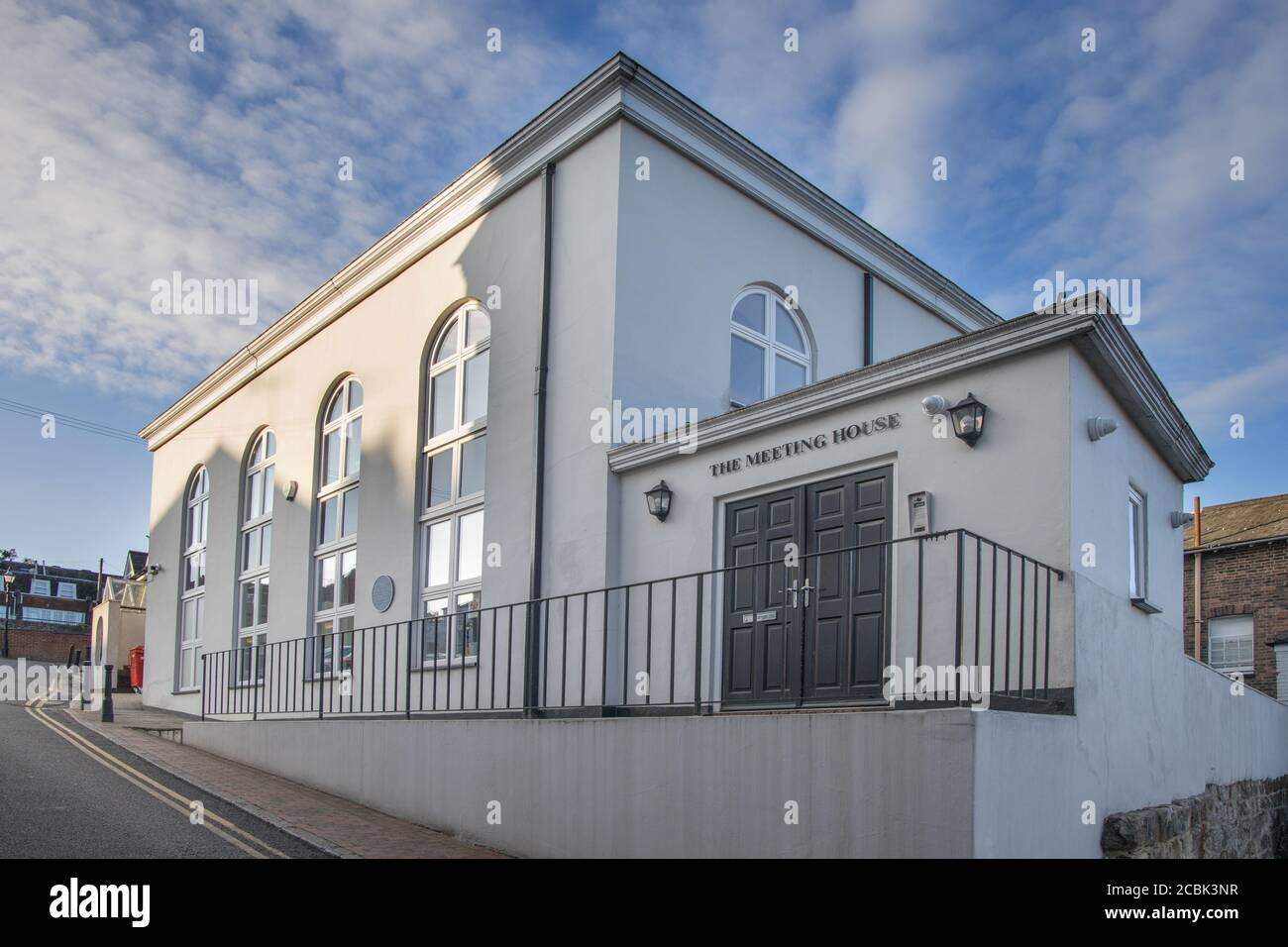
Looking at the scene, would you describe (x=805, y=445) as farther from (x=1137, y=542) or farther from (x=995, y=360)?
(x=1137, y=542)

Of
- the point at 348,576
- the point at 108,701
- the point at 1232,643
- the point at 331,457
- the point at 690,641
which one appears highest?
the point at 331,457

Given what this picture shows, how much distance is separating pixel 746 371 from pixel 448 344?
384cm

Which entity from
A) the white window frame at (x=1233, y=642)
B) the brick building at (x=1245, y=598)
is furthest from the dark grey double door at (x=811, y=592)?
the white window frame at (x=1233, y=642)

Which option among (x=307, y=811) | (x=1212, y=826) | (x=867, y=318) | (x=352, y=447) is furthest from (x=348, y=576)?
(x=1212, y=826)

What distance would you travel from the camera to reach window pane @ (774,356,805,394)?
13219 mm

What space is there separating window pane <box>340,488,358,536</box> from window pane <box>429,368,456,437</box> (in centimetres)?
238

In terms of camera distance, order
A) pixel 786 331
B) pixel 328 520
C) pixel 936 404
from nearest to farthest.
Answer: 1. pixel 936 404
2. pixel 786 331
3. pixel 328 520

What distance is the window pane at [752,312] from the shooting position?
1289cm

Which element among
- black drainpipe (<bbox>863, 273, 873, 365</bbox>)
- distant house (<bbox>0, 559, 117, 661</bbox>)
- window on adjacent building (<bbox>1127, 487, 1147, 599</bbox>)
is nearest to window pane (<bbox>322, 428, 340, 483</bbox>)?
black drainpipe (<bbox>863, 273, 873, 365</bbox>)

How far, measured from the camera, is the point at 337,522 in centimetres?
1605

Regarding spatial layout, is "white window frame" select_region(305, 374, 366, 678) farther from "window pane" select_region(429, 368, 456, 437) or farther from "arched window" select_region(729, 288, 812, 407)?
"arched window" select_region(729, 288, 812, 407)

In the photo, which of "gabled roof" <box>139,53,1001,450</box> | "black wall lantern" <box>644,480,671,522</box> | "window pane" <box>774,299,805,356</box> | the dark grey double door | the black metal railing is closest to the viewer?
the black metal railing

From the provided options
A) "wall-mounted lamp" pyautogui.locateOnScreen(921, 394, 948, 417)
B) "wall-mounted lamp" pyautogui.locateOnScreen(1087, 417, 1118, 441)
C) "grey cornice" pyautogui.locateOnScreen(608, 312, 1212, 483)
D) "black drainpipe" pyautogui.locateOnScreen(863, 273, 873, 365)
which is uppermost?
"black drainpipe" pyautogui.locateOnScreen(863, 273, 873, 365)
